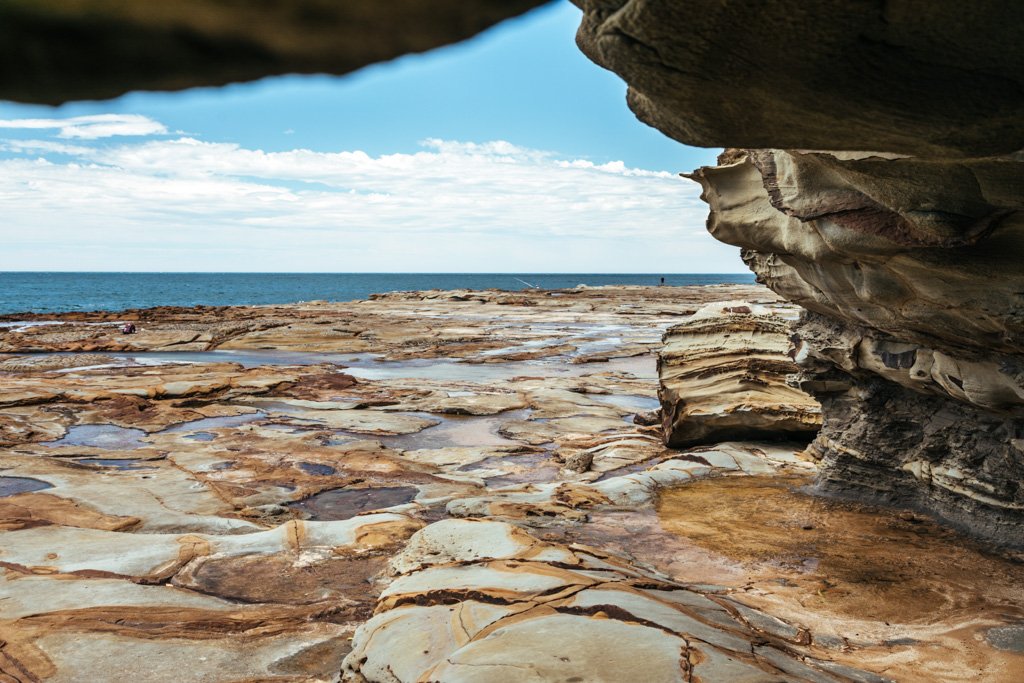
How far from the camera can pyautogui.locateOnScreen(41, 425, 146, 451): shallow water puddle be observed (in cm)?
1105

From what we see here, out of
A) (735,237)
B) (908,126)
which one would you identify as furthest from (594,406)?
(908,126)

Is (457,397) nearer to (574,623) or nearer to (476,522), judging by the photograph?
(476,522)

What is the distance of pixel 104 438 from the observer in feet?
38.2

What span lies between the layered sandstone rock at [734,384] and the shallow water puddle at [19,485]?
7688 mm

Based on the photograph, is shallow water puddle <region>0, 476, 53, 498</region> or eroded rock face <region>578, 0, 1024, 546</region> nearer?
eroded rock face <region>578, 0, 1024, 546</region>

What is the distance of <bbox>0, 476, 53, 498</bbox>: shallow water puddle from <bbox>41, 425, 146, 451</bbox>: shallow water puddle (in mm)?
2167

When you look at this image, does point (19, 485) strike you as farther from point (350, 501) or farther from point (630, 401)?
point (630, 401)

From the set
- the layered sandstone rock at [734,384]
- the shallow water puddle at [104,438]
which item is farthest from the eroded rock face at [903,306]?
the shallow water puddle at [104,438]

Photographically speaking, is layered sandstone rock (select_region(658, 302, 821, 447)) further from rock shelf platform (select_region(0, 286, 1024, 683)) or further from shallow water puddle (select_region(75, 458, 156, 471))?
shallow water puddle (select_region(75, 458, 156, 471))

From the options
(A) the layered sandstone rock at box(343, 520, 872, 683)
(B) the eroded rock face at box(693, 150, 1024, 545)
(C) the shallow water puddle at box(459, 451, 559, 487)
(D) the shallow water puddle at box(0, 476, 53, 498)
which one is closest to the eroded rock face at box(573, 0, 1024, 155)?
(B) the eroded rock face at box(693, 150, 1024, 545)

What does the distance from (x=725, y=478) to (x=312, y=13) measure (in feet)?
28.4

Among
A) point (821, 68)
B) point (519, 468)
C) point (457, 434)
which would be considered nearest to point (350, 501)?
point (519, 468)

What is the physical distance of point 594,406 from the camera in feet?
47.7

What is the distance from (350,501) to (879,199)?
6.56m
